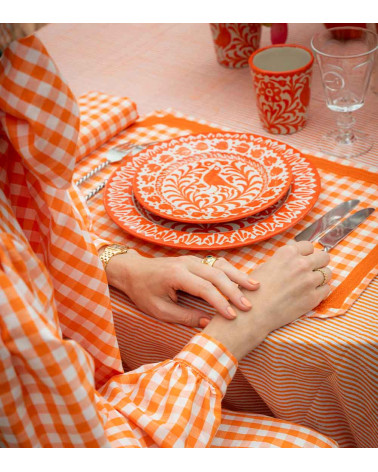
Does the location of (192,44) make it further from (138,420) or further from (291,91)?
(138,420)

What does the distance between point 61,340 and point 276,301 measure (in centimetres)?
32

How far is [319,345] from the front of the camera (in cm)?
77

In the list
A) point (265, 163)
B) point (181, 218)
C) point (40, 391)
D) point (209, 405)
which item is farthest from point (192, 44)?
point (40, 391)

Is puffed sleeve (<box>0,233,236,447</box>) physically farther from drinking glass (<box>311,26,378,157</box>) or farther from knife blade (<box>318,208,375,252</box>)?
drinking glass (<box>311,26,378,157</box>)

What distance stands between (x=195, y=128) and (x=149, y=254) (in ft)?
1.18

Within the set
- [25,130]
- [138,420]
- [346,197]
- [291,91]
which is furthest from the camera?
[291,91]

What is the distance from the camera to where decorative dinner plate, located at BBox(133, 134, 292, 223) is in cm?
92

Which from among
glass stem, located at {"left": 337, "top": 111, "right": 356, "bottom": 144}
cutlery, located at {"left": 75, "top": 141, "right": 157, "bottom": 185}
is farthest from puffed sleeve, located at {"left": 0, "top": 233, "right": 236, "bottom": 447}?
glass stem, located at {"left": 337, "top": 111, "right": 356, "bottom": 144}

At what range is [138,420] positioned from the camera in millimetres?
729

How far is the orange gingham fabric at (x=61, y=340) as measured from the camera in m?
0.53

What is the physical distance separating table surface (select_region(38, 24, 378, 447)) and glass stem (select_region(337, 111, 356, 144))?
3 cm

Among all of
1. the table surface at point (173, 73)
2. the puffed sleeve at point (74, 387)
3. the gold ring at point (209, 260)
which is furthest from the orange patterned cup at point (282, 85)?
the puffed sleeve at point (74, 387)

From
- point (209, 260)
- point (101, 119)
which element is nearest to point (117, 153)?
point (101, 119)

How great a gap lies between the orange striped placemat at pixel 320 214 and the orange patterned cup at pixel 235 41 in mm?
310
